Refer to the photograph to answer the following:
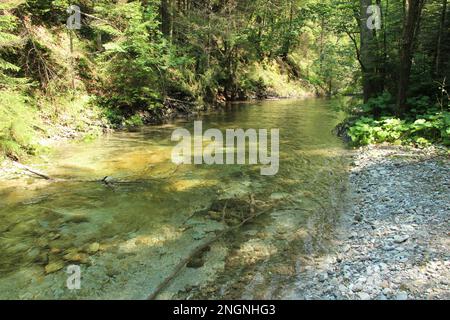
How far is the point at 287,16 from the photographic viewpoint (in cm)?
3194

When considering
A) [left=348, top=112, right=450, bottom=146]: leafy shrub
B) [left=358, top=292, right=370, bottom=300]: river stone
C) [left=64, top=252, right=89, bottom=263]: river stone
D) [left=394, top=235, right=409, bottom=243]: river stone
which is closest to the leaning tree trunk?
[left=348, top=112, right=450, bottom=146]: leafy shrub

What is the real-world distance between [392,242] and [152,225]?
339 centimetres

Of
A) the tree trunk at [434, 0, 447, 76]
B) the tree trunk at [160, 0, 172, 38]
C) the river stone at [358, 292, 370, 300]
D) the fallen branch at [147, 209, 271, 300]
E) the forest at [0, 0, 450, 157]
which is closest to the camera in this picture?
the river stone at [358, 292, 370, 300]

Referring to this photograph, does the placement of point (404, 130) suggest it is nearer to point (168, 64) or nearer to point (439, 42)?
point (439, 42)

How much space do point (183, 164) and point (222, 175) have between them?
1283mm

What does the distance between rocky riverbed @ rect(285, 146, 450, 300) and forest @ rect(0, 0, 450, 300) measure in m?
0.02

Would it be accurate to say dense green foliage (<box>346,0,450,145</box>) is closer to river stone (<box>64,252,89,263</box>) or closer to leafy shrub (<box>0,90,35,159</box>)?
river stone (<box>64,252,89,263</box>)

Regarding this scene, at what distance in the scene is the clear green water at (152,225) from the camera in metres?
4.33

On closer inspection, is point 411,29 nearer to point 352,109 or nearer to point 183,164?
point 352,109

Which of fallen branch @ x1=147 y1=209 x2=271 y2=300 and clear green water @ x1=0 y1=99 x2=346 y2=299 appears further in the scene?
clear green water @ x1=0 y1=99 x2=346 y2=299

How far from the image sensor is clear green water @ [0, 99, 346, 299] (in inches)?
171

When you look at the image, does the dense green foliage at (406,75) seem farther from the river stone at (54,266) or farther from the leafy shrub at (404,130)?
the river stone at (54,266)

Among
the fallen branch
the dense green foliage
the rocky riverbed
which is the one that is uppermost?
the dense green foliage
